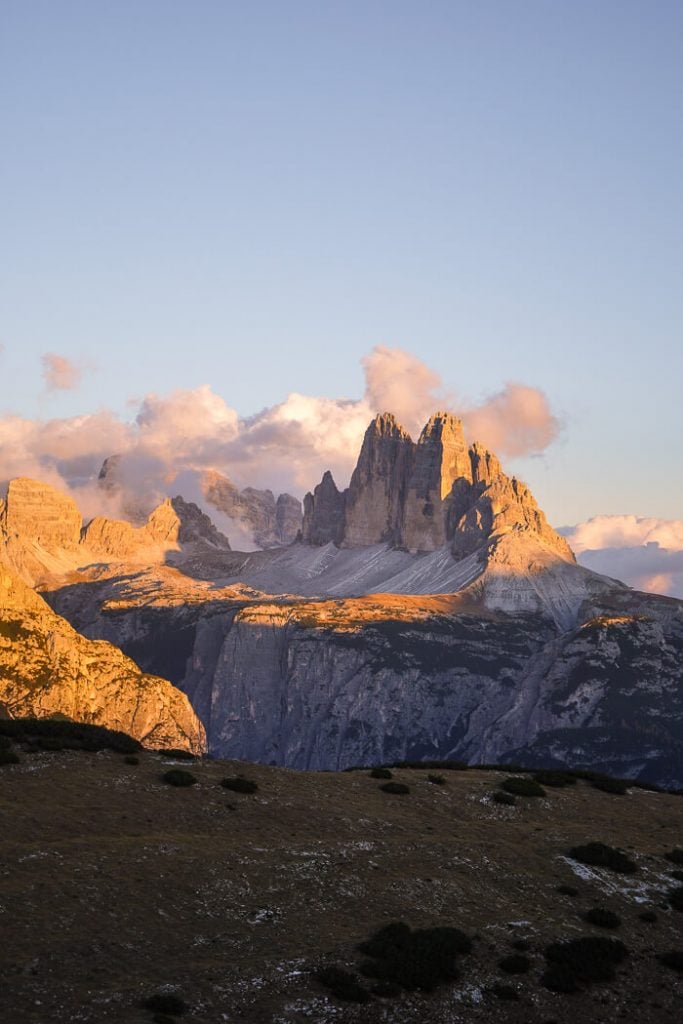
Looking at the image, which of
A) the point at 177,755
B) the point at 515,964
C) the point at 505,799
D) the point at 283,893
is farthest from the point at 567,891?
the point at 177,755

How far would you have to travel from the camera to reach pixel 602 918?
52.1 metres

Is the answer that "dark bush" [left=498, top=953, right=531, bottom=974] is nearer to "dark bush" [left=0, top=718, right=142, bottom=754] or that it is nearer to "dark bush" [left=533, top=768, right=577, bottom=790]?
"dark bush" [left=0, top=718, right=142, bottom=754]

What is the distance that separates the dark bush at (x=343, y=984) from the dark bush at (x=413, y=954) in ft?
2.79

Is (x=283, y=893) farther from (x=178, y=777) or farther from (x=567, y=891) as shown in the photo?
(x=178, y=777)

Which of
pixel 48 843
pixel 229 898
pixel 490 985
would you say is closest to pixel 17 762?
pixel 48 843

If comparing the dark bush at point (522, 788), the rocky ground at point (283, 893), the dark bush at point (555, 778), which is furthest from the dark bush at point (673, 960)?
the dark bush at point (555, 778)

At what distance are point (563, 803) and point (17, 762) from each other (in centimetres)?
2941

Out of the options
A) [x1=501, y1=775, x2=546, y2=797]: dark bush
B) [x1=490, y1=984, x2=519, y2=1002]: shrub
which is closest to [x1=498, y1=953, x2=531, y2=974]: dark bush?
[x1=490, y1=984, x2=519, y2=1002]: shrub

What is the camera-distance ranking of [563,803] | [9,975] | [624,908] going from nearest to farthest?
1. [9,975]
2. [624,908]
3. [563,803]

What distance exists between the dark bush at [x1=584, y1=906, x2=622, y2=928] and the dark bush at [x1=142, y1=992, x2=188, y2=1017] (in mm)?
19370

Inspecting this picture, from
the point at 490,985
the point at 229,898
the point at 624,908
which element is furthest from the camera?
the point at 624,908

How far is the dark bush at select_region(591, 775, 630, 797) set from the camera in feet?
251

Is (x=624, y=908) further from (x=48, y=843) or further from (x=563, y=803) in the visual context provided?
(x=48, y=843)

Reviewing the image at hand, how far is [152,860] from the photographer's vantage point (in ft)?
165
